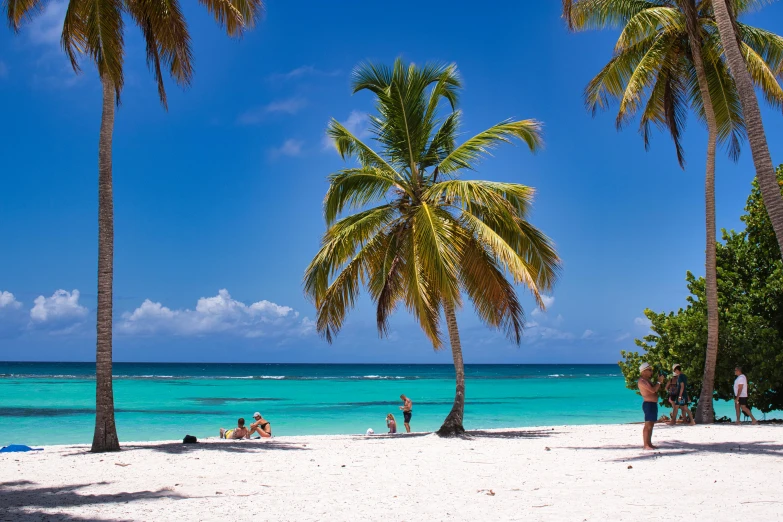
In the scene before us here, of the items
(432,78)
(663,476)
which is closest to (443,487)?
(663,476)

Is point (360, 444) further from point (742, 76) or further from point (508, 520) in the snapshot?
point (742, 76)

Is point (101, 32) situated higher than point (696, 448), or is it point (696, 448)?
point (101, 32)

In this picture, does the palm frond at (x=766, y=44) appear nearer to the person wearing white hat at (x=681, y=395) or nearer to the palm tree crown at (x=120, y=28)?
the person wearing white hat at (x=681, y=395)

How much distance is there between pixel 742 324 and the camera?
16.8m

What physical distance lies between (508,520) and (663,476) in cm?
329

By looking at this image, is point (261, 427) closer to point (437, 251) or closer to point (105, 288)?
point (105, 288)

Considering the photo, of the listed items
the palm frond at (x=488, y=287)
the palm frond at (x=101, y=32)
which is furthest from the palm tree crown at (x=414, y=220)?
the palm frond at (x=101, y=32)

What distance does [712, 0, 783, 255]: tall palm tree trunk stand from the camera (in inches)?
390

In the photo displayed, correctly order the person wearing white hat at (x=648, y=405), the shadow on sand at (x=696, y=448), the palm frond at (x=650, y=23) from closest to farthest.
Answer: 1. the shadow on sand at (x=696, y=448)
2. the person wearing white hat at (x=648, y=405)
3. the palm frond at (x=650, y=23)

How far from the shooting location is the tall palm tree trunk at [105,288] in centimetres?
1156

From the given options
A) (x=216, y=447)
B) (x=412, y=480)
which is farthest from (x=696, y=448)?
(x=216, y=447)

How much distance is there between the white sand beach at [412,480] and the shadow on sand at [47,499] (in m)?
0.02

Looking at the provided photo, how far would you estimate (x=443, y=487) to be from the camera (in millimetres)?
8086

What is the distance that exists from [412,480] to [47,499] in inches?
169
